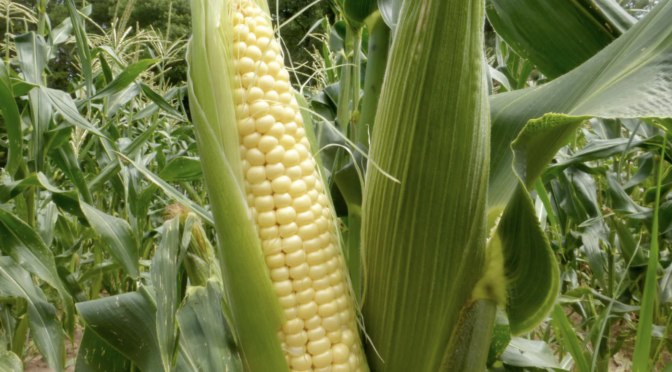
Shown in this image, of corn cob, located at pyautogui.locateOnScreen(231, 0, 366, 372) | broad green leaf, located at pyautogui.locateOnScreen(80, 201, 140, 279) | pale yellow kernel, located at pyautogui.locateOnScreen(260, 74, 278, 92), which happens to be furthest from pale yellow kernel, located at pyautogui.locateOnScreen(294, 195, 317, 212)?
broad green leaf, located at pyautogui.locateOnScreen(80, 201, 140, 279)

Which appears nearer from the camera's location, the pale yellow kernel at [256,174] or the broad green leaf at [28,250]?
the pale yellow kernel at [256,174]

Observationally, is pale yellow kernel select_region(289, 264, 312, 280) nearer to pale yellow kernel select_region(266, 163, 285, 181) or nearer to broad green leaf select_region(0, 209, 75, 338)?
pale yellow kernel select_region(266, 163, 285, 181)

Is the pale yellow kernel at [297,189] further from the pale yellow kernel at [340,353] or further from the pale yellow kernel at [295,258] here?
the pale yellow kernel at [340,353]

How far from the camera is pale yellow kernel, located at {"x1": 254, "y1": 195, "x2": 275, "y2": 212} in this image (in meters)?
0.51

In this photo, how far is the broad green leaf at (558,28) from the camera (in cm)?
56

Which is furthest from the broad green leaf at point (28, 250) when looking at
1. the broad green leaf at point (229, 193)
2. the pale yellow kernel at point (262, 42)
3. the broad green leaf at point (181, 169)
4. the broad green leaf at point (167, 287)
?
the pale yellow kernel at point (262, 42)

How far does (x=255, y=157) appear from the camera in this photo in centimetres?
51

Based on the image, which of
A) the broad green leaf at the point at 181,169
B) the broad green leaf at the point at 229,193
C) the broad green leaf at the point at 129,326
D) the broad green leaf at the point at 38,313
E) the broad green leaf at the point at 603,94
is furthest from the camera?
the broad green leaf at the point at 181,169

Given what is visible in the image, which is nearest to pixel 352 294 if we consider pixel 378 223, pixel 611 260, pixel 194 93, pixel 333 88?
pixel 378 223

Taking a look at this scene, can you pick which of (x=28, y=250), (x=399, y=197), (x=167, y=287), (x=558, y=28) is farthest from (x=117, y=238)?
(x=558, y=28)

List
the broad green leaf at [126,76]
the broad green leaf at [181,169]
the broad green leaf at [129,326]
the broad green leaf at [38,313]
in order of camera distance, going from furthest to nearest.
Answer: the broad green leaf at [126,76] → the broad green leaf at [181,169] → the broad green leaf at [38,313] → the broad green leaf at [129,326]

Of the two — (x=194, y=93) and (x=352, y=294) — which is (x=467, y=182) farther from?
(x=194, y=93)

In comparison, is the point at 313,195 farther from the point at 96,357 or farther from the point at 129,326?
the point at 96,357

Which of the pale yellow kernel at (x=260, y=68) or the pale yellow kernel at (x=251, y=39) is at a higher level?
the pale yellow kernel at (x=251, y=39)
